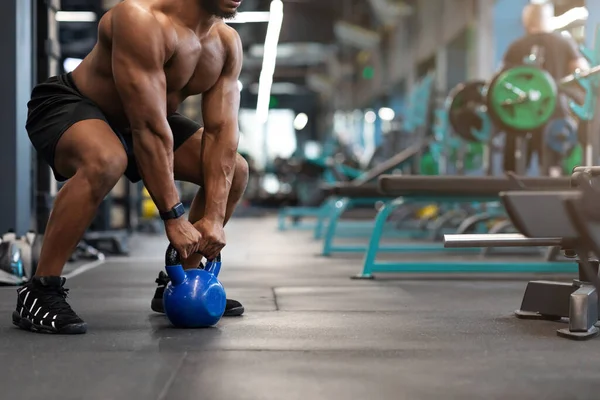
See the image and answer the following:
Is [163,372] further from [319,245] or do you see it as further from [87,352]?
[319,245]

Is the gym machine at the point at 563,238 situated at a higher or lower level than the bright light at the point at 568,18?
lower

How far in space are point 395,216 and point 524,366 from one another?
22.5ft

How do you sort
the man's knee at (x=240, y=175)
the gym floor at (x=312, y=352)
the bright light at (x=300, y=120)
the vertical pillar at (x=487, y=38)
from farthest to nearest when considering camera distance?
the bright light at (x=300, y=120)
the vertical pillar at (x=487, y=38)
the man's knee at (x=240, y=175)
the gym floor at (x=312, y=352)

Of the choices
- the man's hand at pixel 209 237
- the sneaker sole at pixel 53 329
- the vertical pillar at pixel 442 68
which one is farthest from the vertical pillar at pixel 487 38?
the sneaker sole at pixel 53 329

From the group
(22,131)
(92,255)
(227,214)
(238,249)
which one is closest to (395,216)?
(238,249)

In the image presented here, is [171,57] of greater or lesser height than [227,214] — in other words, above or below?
above

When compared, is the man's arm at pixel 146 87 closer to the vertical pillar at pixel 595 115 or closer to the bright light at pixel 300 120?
the vertical pillar at pixel 595 115

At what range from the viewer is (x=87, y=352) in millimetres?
1782

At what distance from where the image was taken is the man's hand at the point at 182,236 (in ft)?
6.64

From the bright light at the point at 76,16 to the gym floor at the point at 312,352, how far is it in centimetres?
307

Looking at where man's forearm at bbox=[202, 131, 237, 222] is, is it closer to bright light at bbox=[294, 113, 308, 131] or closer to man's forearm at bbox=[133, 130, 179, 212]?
man's forearm at bbox=[133, 130, 179, 212]

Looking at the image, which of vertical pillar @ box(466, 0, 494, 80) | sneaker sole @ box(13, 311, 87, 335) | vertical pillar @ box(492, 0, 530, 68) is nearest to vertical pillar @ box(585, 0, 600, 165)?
sneaker sole @ box(13, 311, 87, 335)

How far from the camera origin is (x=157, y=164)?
2.04 metres

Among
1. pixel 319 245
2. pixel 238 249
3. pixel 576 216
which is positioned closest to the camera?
pixel 576 216
